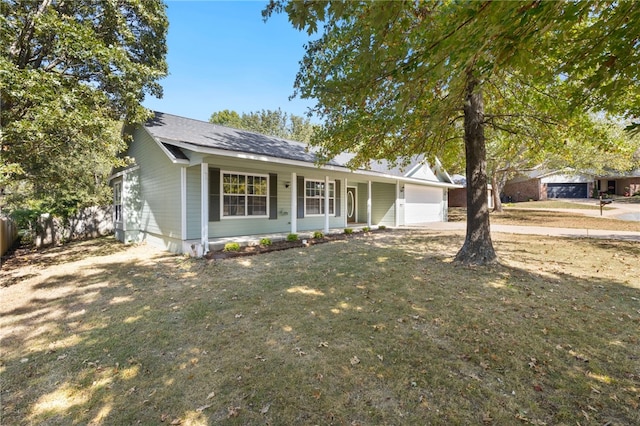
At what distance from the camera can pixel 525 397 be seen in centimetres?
251

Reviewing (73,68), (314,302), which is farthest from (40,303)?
(73,68)

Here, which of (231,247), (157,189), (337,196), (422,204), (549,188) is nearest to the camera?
(231,247)

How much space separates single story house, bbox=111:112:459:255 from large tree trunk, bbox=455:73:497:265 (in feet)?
7.08

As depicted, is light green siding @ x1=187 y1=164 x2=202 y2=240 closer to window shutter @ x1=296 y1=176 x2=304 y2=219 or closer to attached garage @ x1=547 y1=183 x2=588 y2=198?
window shutter @ x1=296 y1=176 x2=304 y2=219

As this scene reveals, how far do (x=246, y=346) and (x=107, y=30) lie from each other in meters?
11.7

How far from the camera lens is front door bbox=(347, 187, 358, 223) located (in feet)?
52.1

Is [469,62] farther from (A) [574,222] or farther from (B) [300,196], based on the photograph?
(A) [574,222]

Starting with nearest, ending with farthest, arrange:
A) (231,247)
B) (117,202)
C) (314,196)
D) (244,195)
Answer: (231,247), (244,195), (314,196), (117,202)

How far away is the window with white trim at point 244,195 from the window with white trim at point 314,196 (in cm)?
201

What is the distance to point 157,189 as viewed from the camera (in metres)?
10.1

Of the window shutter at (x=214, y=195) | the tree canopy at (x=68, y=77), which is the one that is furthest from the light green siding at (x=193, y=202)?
the tree canopy at (x=68, y=77)

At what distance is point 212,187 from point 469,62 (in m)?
8.02

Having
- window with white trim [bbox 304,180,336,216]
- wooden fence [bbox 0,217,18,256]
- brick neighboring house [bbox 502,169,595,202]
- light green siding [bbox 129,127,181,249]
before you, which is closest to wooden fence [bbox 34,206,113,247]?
wooden fence [bbox 0,217,18,256]

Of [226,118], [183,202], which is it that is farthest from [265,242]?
[226,118]
